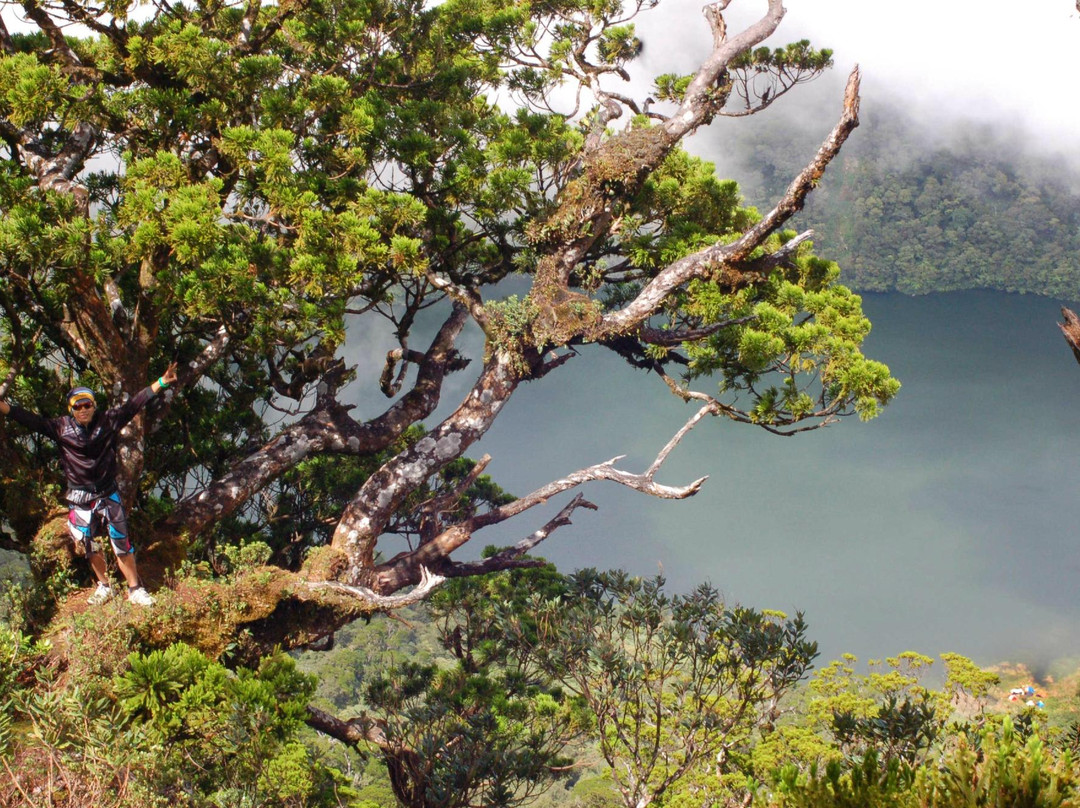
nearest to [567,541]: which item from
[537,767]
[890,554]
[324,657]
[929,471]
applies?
[324,657]

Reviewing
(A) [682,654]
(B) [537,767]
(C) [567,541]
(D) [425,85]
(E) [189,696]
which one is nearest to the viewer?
(E) [189,696]

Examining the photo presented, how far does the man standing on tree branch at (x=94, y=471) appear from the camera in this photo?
17.4 ft

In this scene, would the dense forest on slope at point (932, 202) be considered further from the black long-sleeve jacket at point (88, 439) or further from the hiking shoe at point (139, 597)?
the hiking shoe at point (139, 597)

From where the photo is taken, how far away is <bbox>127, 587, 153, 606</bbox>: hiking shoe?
18.1ft

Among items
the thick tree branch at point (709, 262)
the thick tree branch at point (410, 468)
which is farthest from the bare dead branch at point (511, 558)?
the thick tree branch at point (709, 262)

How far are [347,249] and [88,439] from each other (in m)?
2.30

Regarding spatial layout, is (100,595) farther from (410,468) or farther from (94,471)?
(410,468)

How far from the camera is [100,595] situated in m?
5.52

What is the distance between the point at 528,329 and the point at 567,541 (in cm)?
3748

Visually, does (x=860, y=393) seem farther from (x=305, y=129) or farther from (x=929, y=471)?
(x=929, y=471)

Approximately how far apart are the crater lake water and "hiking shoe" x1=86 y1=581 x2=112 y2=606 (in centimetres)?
3596

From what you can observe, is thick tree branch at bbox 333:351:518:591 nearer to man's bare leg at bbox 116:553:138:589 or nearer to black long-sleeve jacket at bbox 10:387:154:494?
man's bare leg at bbox 116:553:138:589

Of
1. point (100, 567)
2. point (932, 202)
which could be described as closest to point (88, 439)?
point (100, 567)

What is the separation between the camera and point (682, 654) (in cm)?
666
